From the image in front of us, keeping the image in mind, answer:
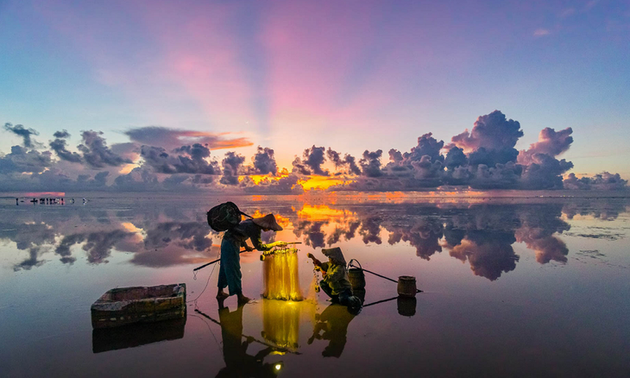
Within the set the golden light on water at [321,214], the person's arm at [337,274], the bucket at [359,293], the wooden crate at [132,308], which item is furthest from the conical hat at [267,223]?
the golden light on water at [321,214]

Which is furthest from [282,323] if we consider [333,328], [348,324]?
[348,324]

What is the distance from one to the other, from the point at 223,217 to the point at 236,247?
0.89m

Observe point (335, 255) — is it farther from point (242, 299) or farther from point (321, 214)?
point (321, 214)

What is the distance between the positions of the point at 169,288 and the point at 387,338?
205 inches

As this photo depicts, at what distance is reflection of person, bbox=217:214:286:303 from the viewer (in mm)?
8609

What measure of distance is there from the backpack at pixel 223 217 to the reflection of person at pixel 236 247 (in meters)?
0.16

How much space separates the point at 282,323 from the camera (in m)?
7.25

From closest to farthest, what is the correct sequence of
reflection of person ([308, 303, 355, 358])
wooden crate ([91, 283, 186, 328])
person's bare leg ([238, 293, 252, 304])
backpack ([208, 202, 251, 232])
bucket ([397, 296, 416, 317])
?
reflection of person ([308, 303, 355, 358]), wooden crate ([91, 283, 186, 328]), bucket ([397, 296, 416, 317]), person's bare leg ([238, 293, 252, 304]), backpack ([208, 202, 251, 232])

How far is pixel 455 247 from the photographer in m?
16.9

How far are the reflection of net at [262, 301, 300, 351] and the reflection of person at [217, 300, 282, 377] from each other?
36 cm

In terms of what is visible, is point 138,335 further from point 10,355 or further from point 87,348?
point 10,355

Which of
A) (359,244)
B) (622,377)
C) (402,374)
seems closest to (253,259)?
Result: (359,244)

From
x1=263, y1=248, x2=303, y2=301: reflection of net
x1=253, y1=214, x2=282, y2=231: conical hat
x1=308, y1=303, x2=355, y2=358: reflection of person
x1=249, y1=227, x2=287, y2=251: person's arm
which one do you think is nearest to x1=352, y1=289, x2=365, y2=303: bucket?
x1=308, y1=303, x2=355, y2=358: reflection of person

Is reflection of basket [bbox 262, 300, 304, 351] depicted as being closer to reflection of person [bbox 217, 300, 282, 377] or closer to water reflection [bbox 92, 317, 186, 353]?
reflection of person [bbox 217, 300, 282, 377]
